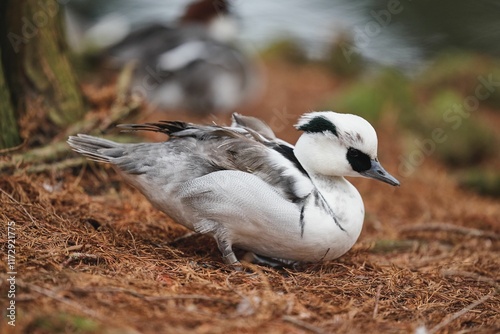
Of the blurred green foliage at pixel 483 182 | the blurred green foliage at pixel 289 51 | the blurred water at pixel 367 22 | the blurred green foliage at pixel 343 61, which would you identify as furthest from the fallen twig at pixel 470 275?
the blurred green foliage at pixel 289 51

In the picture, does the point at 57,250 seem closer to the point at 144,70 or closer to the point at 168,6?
the point at 144,70

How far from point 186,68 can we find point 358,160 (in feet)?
15.7

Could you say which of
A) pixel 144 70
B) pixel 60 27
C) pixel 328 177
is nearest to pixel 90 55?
pixel 144 70

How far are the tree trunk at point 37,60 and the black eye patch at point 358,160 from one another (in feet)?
7.27

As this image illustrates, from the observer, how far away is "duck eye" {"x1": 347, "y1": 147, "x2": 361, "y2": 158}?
3.30 m

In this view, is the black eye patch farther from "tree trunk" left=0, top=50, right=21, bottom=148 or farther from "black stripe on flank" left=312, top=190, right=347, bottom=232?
"tree trunk" left=0, top=50, right=21, bottom=148

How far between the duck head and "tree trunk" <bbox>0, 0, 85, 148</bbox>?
199 cm

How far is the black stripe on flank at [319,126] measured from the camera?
328cm

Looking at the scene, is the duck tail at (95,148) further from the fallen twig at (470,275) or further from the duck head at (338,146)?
the fallen twig at (470,275)

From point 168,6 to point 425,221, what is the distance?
5891 millimetres

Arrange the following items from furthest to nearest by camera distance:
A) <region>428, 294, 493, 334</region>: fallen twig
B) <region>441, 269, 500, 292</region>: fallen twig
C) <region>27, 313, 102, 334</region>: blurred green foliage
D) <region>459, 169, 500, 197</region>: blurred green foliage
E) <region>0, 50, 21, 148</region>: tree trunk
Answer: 1. <region>459, 169, 500, 197</region>: blurred green foliage
2. <region>0, 50, 21, 148</region>: tree trunk
3. <region>441, 269, 500, 292</region>: fallen twig
4. <region>428, 294, 493, 334</region>: fallen twig
5. <region>27, 313, 102, 334</region>: blurred green foliage

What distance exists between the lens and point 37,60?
179 inches

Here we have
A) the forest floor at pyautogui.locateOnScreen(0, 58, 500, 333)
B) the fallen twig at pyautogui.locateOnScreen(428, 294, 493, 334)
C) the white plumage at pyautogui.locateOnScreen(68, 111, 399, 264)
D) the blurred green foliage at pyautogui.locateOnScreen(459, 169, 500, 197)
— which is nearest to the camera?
the forest floor at pyautogui.locateOnScreen(0, 58, 500, 333)

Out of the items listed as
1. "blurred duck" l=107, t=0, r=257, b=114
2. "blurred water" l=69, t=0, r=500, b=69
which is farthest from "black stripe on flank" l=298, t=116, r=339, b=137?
"blurred water" l=69, t=0, r=500, b=69
